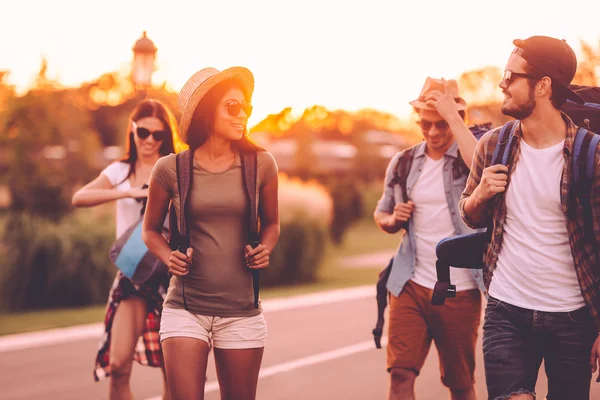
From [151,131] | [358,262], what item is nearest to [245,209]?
[151,131]

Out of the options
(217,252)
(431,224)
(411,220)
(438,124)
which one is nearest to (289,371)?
(411,220)

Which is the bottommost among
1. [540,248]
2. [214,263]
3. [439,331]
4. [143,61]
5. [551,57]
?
[439,331]

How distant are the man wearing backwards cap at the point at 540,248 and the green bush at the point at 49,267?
11.6m

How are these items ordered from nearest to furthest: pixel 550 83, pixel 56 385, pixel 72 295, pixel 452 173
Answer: pixel 550 83
pixel 452 173
pixel 56 385
pixel 72 295

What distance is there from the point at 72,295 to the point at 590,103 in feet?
38.7

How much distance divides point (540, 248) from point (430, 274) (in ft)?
5.15

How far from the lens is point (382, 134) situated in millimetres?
129875

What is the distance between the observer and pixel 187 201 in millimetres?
4227

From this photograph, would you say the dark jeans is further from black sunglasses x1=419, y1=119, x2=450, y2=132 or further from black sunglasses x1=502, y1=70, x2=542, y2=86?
black sunglasses x1=419, y1=119, x2=450, y2=132

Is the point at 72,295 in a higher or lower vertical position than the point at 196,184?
lower

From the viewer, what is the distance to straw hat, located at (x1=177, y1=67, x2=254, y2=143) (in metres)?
4.34

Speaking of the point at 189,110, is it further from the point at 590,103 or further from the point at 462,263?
the point at 590,103

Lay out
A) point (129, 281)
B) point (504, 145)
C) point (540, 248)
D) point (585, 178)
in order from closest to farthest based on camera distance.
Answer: point (585, 178), point (540, 248), point (504, 145), point (129, 281)

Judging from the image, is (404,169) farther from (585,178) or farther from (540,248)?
(585,178)
